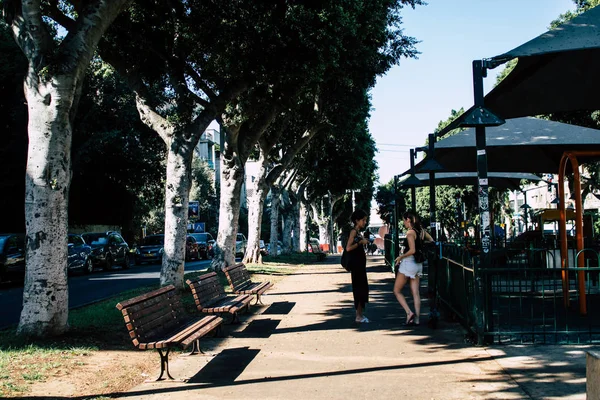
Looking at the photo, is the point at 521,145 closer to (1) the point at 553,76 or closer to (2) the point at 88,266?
(1) the point at 553,76

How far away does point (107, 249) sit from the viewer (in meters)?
28.9

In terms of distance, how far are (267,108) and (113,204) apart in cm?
2381

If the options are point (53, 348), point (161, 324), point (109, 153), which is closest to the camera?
point (161, 324)

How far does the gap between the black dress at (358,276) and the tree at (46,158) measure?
432cm

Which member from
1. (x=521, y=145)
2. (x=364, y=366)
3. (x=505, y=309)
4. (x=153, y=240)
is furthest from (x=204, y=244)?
(x=364, y=366)

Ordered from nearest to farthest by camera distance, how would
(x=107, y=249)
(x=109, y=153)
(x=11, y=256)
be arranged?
(x=11, y=256), (x=107, y=249), (x=109, y=153)

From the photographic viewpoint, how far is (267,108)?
64.9 ft

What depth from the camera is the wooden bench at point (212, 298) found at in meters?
9.88

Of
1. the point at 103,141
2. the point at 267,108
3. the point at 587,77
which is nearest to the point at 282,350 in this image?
the point at 587,77

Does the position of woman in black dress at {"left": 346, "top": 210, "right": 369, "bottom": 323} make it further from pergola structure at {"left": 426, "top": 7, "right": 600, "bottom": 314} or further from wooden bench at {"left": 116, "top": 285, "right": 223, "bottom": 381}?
wooden bench at {"left": 116, "top": 285, "right": 223, "bottom": 381}

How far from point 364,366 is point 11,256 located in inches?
648

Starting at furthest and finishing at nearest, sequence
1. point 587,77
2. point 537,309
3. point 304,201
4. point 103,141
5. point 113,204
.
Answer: point 304,201, point 113,204, point 103,141, point 537,309, point 587,77

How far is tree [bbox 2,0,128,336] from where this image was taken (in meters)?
8.46

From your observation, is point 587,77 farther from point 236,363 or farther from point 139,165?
point 139,165
